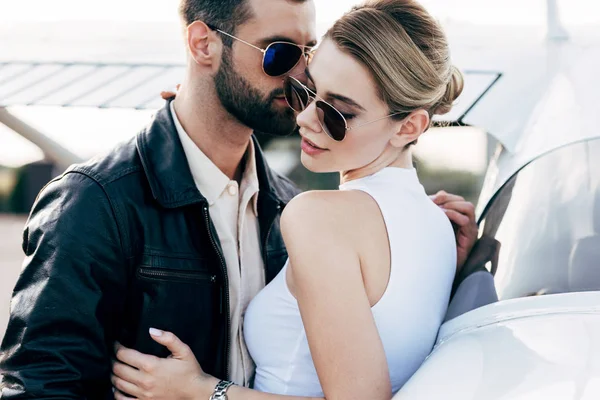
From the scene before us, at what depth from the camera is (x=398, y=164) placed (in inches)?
93.5

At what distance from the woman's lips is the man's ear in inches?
37.5

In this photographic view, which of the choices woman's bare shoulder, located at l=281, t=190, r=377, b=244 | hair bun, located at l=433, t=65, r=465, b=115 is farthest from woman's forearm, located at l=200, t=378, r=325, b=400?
hair bun, located at l=433, t=65, r=465, b=115

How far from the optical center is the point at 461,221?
2.79 metres

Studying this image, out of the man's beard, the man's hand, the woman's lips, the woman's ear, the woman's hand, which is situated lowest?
the woman's hand

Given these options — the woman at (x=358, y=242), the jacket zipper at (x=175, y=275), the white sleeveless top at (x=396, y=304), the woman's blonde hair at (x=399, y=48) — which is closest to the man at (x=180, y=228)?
the jacket zipper at (x=175, y=275)

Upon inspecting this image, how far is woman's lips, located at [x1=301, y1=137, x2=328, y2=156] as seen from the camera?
2373mm

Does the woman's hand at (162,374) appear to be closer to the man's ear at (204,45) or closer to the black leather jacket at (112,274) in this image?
the black leather jacket at (112,274)

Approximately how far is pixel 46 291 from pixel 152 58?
2.80m

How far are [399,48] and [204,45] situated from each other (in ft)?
4.11

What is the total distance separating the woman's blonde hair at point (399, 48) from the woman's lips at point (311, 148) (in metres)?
0.25

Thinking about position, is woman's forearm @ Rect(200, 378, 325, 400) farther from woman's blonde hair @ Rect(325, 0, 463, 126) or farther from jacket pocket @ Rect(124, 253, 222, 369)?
woman's blonde hair @ Rect(325, 0, 463, 126)

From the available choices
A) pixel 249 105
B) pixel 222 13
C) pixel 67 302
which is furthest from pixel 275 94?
pixel 67 302

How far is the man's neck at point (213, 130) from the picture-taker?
306 cm

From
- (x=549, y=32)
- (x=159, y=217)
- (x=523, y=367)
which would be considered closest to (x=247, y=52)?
(x=159, y=217)
